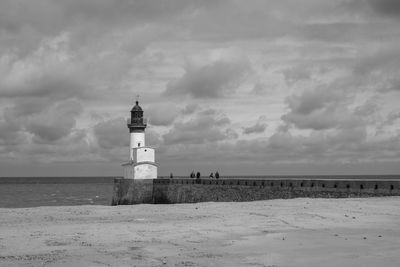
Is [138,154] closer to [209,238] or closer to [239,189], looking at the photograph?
[239,189]

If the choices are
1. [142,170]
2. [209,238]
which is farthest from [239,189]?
[209,238]

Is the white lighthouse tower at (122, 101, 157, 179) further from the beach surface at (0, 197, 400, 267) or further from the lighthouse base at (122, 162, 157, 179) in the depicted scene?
the beach surface at (0, 197, 400, 267)

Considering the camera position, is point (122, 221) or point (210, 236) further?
point (122, 221)

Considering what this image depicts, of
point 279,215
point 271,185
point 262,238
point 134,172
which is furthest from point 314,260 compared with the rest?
point 134,172

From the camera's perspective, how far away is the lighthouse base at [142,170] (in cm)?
5734

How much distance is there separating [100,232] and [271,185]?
2611 cm

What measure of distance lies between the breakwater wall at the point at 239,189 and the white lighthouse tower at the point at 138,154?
76 centimetres

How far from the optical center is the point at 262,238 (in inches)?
513

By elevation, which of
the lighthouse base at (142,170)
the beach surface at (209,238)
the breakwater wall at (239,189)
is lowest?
the beach surface at (209,238)

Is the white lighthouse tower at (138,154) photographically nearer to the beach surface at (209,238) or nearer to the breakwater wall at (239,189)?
the breakwater wall at (239,189)

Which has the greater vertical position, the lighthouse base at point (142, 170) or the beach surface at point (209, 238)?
the lighthouse base at point (142, 170)

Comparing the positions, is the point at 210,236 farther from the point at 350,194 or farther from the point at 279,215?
the point at 350,194

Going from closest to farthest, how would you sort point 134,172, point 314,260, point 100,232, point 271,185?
point 314,260 < point 100,232 < point 271,185 < point 134,172

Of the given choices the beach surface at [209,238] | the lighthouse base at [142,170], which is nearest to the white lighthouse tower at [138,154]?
the lighthouse base at [142,170]
